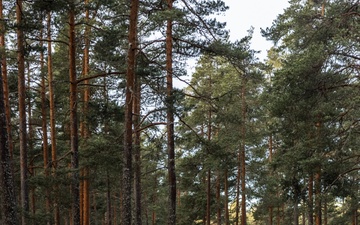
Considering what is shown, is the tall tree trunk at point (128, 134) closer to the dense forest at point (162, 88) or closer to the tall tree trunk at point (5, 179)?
the dense forest at point (162, 88)

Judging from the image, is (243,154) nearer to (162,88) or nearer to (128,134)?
(162,88)

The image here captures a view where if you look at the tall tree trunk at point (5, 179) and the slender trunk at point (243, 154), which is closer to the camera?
the tall tree trunk at point (5, 179)

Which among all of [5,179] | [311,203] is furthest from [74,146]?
[311,203]

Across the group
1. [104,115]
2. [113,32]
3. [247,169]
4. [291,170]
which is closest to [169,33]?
[113,32]

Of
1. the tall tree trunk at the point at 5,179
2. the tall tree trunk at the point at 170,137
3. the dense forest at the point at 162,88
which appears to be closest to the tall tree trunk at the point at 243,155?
the dense forest at the point at 162,88

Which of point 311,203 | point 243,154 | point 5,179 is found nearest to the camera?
point 5,179

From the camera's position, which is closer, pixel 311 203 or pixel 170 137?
pixel 170 137

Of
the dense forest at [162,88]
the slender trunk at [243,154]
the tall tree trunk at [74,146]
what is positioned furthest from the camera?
the slender trunk at [243,154]

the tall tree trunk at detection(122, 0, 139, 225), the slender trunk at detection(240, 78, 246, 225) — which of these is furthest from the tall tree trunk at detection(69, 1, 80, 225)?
the slender trunk at detection(240, 78, 246, 225)

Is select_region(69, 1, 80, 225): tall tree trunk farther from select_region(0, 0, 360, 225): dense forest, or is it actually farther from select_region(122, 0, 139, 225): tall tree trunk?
select_region(122, 0, 139, 225): tall tree trunk

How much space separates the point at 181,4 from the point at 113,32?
2933 millimetres

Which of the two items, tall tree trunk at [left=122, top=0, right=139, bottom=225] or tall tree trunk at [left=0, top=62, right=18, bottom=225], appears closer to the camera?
tall tree trunk at [left=0, top=62, right=18, bottom=225]

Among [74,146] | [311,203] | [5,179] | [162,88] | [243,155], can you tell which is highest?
[162,88]

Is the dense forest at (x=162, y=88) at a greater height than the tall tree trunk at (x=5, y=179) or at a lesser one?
greater
